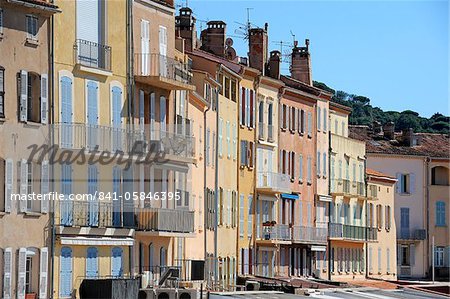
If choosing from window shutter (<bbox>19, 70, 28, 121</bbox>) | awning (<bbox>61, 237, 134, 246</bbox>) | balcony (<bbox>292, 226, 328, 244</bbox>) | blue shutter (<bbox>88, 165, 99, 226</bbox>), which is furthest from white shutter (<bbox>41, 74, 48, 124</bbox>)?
balcony (<bbox>292, 226, 328, 244</bbox>)

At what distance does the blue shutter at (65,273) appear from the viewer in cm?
5072

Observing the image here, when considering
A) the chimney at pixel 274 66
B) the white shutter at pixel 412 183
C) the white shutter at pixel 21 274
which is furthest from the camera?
the white shutter at pixel 412 183

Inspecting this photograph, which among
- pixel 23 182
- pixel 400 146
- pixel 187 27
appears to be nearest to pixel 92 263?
pixel 23 182

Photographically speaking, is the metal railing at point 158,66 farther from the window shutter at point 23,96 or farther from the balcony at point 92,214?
the window shutter at point 23,96

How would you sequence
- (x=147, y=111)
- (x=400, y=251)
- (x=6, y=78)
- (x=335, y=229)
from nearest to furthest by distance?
1. (x=6, y=78)
2. (x=147, y=111)
3. (x=335, y=229)
4. (x=400, y=251)

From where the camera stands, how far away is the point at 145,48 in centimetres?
5606

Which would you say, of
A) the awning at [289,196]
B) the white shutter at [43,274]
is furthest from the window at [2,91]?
the awning at [289,196]

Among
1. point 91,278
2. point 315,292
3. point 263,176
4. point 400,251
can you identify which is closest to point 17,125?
point 91,278

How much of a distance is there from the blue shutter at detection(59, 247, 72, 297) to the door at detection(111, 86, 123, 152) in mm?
4234

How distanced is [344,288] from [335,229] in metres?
12.3

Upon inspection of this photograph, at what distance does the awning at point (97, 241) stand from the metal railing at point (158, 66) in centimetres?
607

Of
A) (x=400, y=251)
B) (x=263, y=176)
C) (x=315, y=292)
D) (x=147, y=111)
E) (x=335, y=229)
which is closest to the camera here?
(x=147, y=111)

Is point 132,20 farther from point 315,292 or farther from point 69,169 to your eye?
point 315,292

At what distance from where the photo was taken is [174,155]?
187 ft
